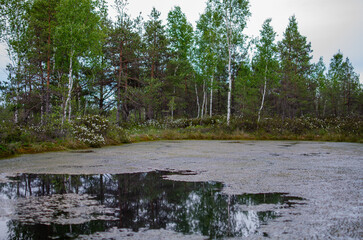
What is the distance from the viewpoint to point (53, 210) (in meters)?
2.86

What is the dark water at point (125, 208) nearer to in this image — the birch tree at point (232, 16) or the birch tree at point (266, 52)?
the birch tree at point (232, 16)

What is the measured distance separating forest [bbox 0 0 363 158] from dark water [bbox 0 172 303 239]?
535cm

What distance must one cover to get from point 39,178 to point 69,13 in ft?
38.1

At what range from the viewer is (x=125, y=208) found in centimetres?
292

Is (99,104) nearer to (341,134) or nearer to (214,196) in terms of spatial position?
(341,134)

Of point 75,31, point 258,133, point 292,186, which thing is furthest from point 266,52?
point 292,186

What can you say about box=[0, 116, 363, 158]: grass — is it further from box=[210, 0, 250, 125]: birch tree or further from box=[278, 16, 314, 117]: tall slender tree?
box=[278, 16, 314, 117]: tall slender tree

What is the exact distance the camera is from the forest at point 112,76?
1239 centimetres

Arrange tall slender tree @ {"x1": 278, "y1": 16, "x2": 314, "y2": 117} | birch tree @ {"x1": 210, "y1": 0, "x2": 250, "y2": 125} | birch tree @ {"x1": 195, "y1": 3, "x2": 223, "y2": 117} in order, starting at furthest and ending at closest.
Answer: tall slender tree @ {"x1": 278, "y1": 16, "x2": 314, "y2": 117}
birch tree @ {"x1": 195, "y1": 3, "x2": 223, "y2": 117}
birch tree @ {"x1": 210, "y1": 0, "x2": 250, "y2": 125}

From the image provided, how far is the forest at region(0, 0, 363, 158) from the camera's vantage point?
40.6 ft

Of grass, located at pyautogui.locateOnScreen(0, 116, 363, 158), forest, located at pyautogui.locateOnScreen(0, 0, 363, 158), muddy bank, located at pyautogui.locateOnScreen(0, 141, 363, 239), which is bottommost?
muddy bank, located at pyautogui.locateOnScreen(0, 141, 363, 239)

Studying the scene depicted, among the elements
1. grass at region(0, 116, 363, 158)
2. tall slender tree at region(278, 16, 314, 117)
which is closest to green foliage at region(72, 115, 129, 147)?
grass at region(0, 116, 363, 158)

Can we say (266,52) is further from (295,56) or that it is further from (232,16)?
(295,56)

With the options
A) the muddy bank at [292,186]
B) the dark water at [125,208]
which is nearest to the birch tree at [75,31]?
the muddy bank at [292,186]
